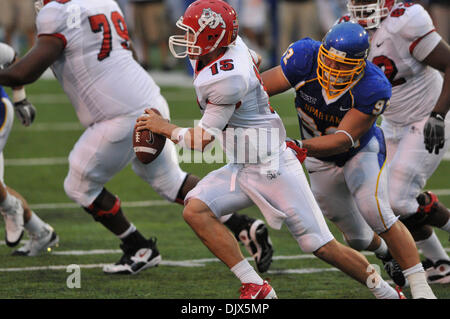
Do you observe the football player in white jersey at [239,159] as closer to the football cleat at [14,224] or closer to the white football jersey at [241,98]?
the white football jersey at [241,98]

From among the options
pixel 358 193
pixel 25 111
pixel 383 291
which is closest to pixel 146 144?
pixel 358 193

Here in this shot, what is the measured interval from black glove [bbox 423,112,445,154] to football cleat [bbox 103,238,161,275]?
1.76 metres

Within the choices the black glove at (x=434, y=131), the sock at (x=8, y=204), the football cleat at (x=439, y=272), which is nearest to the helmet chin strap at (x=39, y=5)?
the sock at (x=8, y=204)

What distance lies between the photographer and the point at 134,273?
5.33m

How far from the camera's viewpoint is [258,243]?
5.25 meters

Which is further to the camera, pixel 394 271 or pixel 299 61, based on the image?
pixel 394 271

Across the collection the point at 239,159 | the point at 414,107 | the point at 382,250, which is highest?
the point at 239,159

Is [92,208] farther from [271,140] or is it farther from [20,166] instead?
[20,166]

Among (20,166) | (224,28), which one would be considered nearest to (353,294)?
(224,28)

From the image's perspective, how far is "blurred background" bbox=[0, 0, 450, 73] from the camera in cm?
1381

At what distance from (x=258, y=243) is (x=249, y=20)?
10.2 metres

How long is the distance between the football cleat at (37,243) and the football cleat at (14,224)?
0.13 m

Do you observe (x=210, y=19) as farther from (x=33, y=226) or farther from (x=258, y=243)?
(x=33, y=226)

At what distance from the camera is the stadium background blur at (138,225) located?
4953 mm
